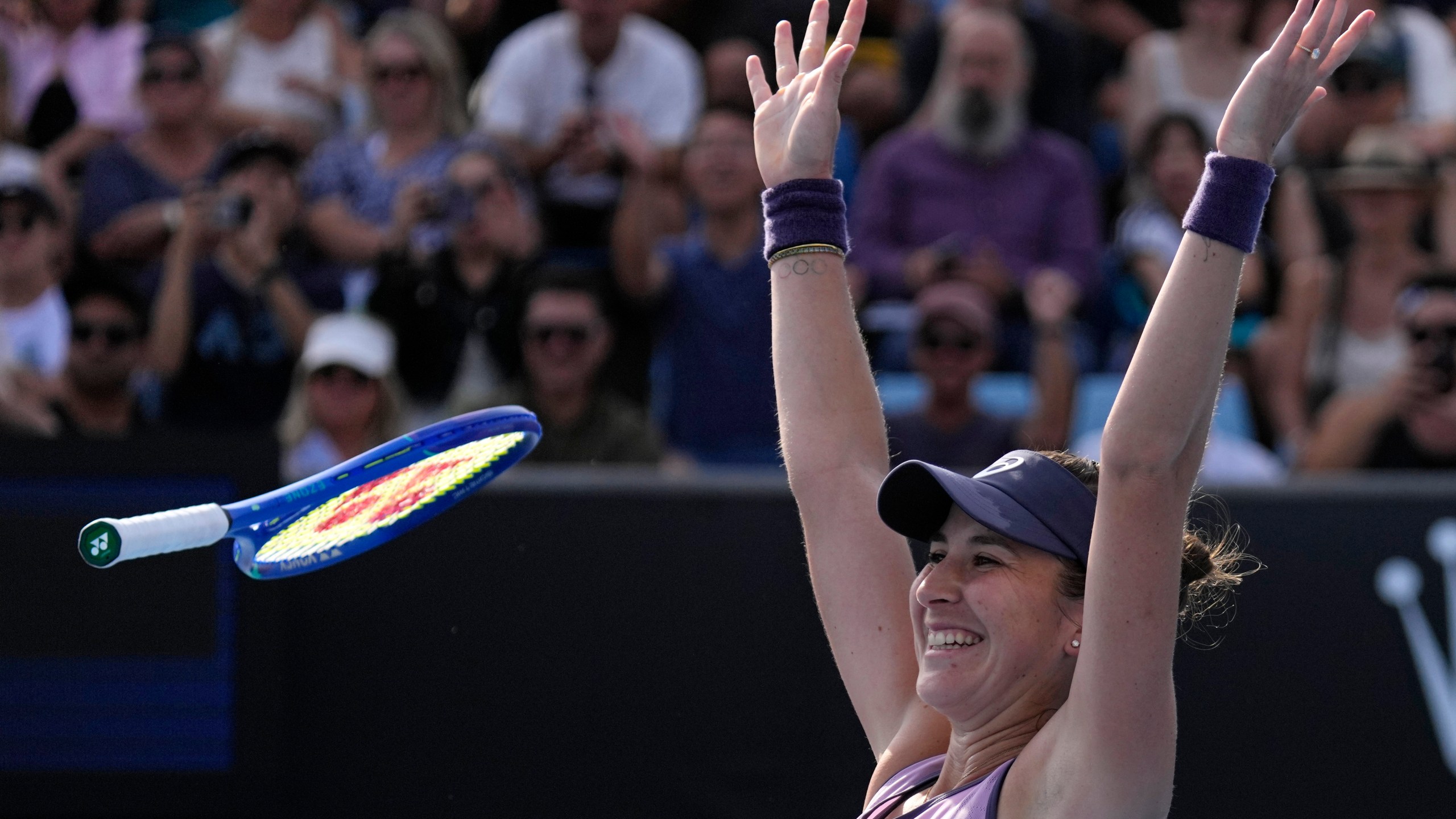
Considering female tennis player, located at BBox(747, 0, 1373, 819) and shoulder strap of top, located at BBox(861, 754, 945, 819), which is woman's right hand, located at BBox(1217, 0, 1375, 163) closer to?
female tennis player, located at BBox(747, 0, 1373, 819)

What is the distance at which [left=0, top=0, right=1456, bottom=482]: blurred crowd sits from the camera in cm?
631

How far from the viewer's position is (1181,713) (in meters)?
5.19

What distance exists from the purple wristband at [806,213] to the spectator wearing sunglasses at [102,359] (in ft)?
13.6

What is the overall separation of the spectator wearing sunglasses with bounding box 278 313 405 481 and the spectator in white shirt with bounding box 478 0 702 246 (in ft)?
4.59

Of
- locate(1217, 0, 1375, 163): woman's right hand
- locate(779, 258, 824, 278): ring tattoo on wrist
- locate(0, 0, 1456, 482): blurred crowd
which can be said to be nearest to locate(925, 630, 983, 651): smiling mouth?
locate(779, 258, 824, 278): ring tattoo on wrist

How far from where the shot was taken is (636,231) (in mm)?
6727

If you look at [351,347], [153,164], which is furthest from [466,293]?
[153,164]

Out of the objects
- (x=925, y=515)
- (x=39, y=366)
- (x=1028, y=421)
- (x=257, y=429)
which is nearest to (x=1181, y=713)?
(x=1028, y=421)

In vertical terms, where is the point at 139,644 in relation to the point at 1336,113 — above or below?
below

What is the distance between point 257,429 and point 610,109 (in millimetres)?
2087

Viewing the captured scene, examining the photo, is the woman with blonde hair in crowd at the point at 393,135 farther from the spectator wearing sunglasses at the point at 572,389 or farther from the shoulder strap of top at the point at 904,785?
the shoulder strap of top at the point at 904,785

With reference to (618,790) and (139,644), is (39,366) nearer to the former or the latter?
(139,644)

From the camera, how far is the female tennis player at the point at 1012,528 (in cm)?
211

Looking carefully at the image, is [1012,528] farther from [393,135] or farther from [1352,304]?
[393,135]
